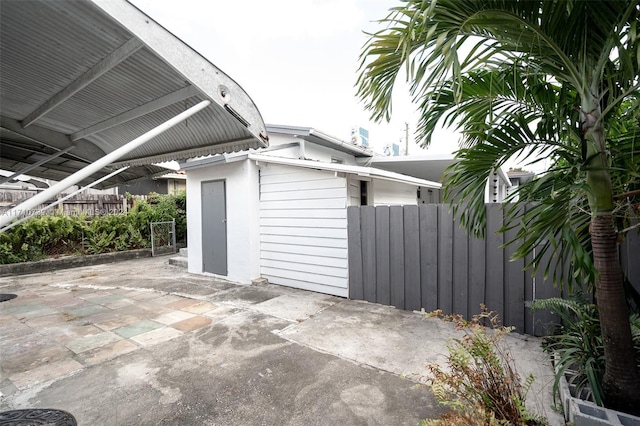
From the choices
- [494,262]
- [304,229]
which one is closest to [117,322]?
[304,229]

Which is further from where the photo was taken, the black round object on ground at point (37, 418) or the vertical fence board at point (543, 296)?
the vertical fence board at point (543, 296)

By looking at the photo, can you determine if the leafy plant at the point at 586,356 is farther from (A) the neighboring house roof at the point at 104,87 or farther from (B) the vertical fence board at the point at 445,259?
(A) the neighboring house roof at the point at 104,87

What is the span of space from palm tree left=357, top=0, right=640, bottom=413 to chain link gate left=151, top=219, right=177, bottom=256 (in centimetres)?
1034

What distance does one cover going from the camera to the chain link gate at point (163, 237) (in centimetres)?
1043

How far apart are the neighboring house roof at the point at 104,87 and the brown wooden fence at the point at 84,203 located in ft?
24.1

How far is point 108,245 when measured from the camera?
9453 mm

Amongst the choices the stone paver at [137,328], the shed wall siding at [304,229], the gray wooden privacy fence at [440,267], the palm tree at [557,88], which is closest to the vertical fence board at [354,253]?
the gray wooden privacy fence at [440,267]

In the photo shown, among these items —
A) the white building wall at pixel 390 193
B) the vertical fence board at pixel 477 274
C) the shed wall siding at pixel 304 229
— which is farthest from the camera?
the white building wall at pixel 390 193

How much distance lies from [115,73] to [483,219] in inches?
116

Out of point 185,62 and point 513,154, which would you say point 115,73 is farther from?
point 513,154

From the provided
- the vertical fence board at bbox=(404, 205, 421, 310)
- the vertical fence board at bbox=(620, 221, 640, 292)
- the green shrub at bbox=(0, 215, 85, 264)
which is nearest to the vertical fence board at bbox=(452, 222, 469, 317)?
the vertical fence board at bbox=(404, 205, 421, 310)

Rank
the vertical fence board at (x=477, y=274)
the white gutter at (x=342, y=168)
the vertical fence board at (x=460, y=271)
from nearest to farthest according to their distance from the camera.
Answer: the vertical fence board at (x=477, y=274)
the vertical fence board at (x=460, y=271)
the white gutter at (x=342, y=168)

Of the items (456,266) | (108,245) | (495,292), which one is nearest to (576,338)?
(495,292)

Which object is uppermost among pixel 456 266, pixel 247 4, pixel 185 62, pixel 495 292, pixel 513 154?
pixel 247 4
